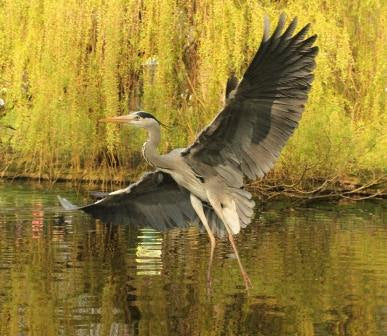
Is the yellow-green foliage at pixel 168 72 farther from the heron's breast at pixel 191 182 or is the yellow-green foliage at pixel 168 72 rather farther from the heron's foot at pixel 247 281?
the heron's foot at pixel 247 281

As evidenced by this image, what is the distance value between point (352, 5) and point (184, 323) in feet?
45.5

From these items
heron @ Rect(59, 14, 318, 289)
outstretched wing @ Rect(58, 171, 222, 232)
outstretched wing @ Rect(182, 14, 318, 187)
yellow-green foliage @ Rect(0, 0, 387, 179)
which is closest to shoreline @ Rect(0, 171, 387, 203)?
yellow-green foliage @ Rect(0, 0, 387, 179)

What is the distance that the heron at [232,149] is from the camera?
8620 millimetres

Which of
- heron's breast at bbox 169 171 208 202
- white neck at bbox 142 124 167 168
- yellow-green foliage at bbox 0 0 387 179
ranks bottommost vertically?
heron's breast at bbox 169 171 208 202

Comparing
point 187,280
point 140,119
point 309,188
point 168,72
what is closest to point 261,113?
point 140,119

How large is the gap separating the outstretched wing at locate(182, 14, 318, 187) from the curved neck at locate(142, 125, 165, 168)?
0.79ft

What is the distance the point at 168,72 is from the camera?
18703 mm

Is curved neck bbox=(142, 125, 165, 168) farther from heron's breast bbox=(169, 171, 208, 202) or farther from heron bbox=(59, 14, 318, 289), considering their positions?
heron's breast bbox=(169, 171, 208, 202)

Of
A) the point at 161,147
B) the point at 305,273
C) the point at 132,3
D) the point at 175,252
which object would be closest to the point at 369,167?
the point at 161,147

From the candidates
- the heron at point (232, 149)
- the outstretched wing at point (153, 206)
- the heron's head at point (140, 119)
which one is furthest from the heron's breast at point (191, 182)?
the heron's head at point (140, 119)

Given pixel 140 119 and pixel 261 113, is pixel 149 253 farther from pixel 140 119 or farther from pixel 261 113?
pixel 261 113

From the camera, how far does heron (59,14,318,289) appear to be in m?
8.62

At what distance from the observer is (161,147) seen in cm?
1981

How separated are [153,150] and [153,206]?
815mm
